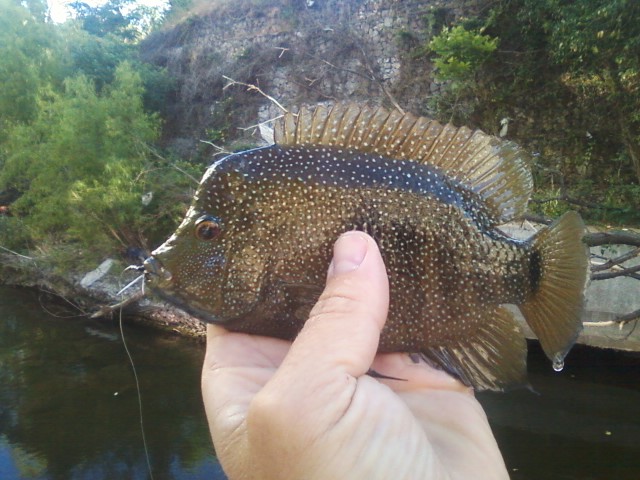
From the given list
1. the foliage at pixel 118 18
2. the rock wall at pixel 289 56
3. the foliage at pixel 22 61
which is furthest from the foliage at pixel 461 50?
the foliage at pixel 118 18

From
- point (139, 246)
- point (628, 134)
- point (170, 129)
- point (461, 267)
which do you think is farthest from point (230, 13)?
point (461, 267)

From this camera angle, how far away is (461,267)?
5.69ft

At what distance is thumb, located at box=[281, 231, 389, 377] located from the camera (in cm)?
137

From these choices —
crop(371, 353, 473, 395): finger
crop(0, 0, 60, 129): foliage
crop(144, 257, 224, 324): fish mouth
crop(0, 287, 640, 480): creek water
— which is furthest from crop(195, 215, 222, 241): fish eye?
crop(0, 0, 60, 129): foliage

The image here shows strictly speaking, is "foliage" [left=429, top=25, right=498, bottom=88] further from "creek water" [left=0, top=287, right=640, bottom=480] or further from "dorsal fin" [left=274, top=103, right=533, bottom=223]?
"dorsal fin" [left=274, top=103, right=533, bottom=223]

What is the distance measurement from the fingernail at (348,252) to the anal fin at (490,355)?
53 cm

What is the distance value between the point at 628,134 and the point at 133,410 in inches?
456

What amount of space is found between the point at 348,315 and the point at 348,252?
Answer: 0.21 m

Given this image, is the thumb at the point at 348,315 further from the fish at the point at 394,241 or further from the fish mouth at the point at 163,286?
the fish mouth at the point at 163,286

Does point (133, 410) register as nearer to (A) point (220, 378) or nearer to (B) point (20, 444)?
(B) point (20, 444)

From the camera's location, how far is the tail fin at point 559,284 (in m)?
1.72

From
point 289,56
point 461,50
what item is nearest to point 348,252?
point 461,50

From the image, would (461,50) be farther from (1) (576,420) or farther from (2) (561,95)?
(1) (576,420)

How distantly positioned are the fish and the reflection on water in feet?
21.4
